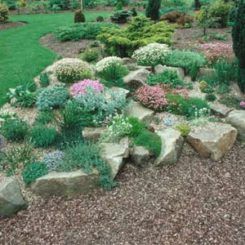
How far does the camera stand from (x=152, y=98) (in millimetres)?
8523

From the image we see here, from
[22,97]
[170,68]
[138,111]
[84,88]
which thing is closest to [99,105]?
[84,88]

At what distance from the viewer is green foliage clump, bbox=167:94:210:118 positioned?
27.5 ft

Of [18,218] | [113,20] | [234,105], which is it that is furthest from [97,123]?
[113,20]

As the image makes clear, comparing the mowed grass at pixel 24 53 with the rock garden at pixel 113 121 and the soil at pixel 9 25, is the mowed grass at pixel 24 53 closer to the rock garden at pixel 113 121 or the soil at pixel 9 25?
the soil at pixel 9 25

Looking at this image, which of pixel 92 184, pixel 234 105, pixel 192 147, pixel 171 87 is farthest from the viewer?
pixel 171 87

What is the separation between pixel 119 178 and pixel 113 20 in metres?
16.2

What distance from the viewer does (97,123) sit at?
7832 millimetres

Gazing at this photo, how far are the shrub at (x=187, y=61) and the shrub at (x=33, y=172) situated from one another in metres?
5.02

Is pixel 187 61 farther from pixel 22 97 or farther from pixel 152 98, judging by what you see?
pixel 22 97

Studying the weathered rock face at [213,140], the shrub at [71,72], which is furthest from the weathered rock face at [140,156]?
the shrub at [71,72]

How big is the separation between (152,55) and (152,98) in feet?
8.42

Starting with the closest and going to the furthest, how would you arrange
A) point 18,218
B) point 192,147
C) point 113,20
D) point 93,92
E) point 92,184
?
point 18,218, point 92,184, point 192,147, point 93,92, point 113,20

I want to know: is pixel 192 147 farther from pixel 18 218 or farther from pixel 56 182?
pixel 18 218

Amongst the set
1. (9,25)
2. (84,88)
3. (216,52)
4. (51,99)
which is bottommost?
(9,25)
